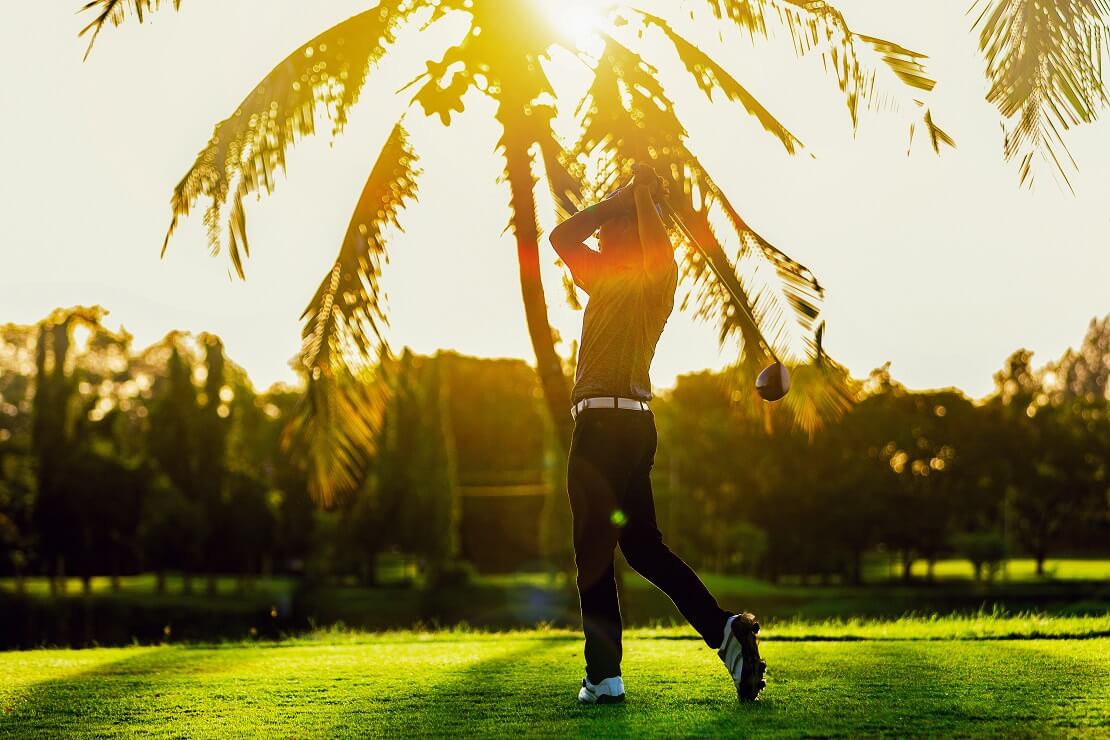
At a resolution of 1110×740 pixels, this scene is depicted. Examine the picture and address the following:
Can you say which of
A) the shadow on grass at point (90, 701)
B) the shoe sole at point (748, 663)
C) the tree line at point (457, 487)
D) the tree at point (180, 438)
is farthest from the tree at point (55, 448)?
the shoe sole at point (748, 663)

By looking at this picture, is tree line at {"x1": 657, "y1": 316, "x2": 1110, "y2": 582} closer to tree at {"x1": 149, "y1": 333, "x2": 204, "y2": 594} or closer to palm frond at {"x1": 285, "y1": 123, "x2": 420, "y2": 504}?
tree at {"x1": 149, "y1": 333, "x2": 204, "y2": 594}

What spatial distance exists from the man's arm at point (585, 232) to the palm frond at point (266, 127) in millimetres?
6114

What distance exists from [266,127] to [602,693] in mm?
7768

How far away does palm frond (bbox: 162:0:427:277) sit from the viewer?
11.2 meters

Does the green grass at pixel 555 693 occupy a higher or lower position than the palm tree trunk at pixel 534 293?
lower

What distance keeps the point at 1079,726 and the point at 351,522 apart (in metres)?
44.1

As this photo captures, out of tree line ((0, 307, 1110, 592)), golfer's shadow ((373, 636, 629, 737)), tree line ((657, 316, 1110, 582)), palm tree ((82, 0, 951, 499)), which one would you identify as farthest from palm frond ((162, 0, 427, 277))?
tree line ((657, 316, 1110, 582))

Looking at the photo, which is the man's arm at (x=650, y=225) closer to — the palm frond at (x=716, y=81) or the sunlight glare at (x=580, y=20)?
the palm frond at (x=716, y=81)

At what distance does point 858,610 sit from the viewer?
38875mm

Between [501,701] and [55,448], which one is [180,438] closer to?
[55,448]

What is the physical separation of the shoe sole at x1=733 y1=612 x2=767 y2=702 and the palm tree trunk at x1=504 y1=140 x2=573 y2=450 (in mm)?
8700

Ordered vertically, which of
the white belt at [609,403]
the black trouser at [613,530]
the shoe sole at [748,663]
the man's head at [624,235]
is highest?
the man's head at [624,235]

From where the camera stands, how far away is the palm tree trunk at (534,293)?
45.5 feet

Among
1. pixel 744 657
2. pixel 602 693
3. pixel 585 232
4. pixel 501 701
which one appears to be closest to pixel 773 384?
pixel 585 232
